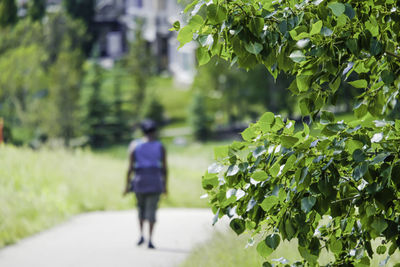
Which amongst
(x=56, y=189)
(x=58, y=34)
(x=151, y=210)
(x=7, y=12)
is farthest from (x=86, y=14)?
(x=151, y=210)

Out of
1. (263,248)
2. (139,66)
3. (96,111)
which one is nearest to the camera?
(263,248)

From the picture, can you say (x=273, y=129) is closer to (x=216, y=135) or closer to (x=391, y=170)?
(x=391, y=170)

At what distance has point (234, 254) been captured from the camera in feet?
21.1

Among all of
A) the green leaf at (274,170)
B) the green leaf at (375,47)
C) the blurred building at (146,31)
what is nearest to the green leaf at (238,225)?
the green leaf at (274,170)

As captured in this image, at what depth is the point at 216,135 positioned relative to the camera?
88.7 feet

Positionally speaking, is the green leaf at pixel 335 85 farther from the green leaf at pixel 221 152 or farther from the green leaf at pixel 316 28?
the green leaf at pixel 221 152

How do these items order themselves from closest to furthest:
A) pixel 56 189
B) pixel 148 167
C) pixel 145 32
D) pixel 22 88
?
pixel 148 167, pixel 56 189, pixel 22 88, pixel 145 32

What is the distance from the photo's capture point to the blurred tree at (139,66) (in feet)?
93.4

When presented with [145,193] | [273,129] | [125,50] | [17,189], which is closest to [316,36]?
[273,129]

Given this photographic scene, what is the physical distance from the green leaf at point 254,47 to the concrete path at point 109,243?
487 cm

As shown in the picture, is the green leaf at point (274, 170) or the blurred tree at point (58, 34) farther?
the blurred tree at point (58, 34)

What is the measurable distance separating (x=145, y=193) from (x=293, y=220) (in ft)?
18.1

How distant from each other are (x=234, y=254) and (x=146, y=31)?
78.6 ft

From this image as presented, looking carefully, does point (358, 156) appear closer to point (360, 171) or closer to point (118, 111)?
point (360, 171)
